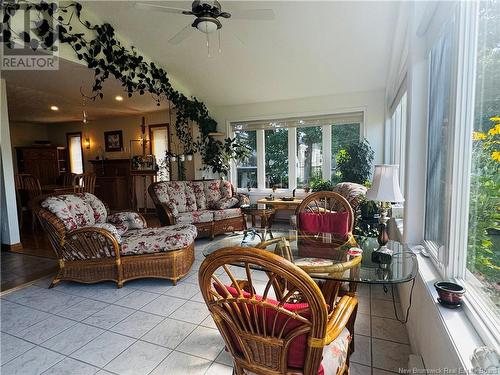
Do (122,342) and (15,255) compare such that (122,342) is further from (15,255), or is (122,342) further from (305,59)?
(305,59)

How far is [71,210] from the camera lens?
302 cm

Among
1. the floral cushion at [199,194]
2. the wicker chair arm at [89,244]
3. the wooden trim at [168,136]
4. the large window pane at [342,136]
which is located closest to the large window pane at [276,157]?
the large window pane at [342,136]

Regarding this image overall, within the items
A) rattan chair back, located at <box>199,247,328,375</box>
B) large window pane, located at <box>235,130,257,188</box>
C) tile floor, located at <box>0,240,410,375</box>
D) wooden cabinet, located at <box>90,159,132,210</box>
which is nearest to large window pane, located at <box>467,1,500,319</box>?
rattan chair back, located at <box>199,247,328,375</box>

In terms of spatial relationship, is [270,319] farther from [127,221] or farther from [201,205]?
[201,205]

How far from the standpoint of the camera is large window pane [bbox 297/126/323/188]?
18.0 feet

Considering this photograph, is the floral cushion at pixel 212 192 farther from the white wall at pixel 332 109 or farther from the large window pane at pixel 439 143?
the large window pane at pixel 439 143

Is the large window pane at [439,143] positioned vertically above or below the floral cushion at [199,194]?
above

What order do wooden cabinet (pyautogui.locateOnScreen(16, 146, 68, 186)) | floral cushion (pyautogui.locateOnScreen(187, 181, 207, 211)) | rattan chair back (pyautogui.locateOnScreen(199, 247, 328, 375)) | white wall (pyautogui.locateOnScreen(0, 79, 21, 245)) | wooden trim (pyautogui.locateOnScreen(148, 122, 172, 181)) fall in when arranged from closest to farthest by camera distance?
rattan chair back (pyautogui.locateOnScreen(199, 247, 328, 375)), white wall (pyautogui.locateOnScreen(0, 79, 21, 245)), floral cushion (pyautogui.locateOnScreen(187, 181, 207, 211)), wooden trim (pyautogui.locateOnScreen(148, 122, 172, 181)), wooden cabinet (pyautogui.locateOnScreen(16, 146, 68, 186))

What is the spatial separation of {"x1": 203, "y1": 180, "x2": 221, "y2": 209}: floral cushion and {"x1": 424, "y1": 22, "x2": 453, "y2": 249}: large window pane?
12.0 ft

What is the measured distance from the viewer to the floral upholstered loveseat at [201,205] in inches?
172

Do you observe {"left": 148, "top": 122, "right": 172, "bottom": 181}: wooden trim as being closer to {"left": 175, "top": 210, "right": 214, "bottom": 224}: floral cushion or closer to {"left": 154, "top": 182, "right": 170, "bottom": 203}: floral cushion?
{"left": 154, "top": 182, "right": 170, "bottom": 203}: floral cushion

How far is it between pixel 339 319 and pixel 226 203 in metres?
3.85

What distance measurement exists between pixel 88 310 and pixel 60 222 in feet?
3.21

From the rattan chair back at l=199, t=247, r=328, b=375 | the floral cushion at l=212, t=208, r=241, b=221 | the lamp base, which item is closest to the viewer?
the rattan chair back at l=199, t=247, r=328, b=375
